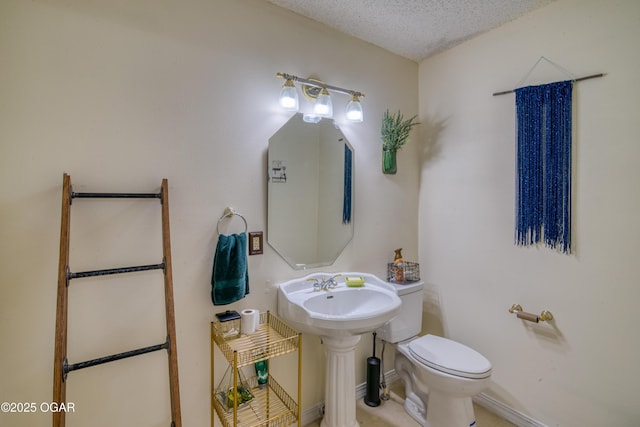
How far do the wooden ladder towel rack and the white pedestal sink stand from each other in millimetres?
600

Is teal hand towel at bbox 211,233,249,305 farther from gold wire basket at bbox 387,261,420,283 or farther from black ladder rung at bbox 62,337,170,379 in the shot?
gold wire basket at bbox 387,261,420,283

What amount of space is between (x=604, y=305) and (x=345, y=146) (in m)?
1.70

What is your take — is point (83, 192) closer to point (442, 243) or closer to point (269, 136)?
point (269, 136)

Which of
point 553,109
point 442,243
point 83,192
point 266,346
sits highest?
point 553,109

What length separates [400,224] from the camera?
2.41 metres

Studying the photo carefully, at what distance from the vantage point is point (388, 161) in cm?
222

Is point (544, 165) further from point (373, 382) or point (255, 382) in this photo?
point (255, 382)

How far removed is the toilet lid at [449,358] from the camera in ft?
5.48

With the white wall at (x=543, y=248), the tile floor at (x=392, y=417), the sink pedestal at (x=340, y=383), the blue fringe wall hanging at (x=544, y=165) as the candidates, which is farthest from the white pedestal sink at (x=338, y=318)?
the blue fringe wall hanging at (x=544, y=165)

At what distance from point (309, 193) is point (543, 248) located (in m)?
1.46

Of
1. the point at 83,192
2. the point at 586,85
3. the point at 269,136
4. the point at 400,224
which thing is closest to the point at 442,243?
the point at 400,224

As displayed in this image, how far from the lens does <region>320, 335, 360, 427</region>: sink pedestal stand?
5.63ft

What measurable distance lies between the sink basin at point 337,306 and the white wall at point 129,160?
144 millimetres

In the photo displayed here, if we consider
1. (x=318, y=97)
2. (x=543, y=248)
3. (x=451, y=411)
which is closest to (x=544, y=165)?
(x=543, y=248)
